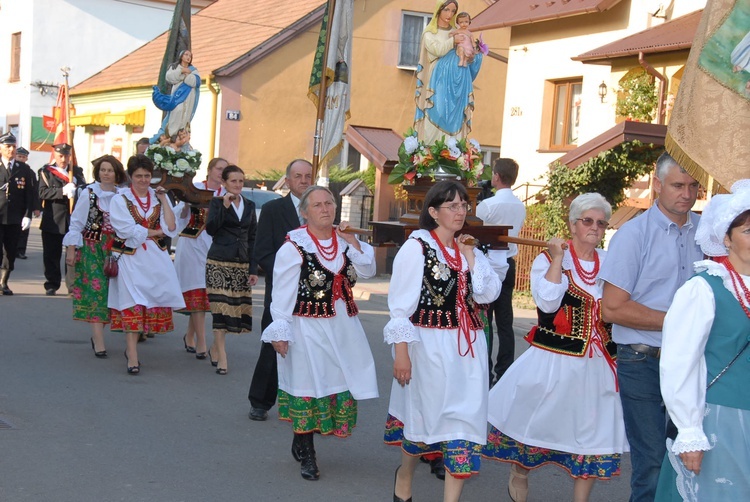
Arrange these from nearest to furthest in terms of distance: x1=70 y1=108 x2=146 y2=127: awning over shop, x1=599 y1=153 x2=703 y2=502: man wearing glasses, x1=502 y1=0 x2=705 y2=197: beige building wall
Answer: x1=599 y1=153 x2=703 y2=502: man wearing glasses < x1=502 y1=0 x2=705 y2=197: beige building wall < x1=70 y1=108 x2=146 y2=127: awning over shop

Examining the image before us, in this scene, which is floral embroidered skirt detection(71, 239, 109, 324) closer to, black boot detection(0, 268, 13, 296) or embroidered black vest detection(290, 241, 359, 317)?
embroidered black vest detection(290, 241, 359, 317)

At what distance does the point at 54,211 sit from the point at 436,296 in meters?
10.1

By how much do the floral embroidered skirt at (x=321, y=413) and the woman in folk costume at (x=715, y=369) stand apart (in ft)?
9.50

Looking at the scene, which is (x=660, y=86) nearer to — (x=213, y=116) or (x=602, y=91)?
(x=602, y=91)

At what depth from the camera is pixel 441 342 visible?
5.56 meters

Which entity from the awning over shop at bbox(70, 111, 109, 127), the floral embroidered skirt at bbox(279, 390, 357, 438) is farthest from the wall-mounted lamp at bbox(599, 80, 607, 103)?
the awning over shop at bbox(70, 111, 109, 127)

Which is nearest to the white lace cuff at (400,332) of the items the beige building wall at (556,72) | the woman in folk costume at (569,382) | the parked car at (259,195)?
the woman in folk costume at (569,382)

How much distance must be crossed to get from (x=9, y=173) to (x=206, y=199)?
5804 millimetres

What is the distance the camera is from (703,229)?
404cm

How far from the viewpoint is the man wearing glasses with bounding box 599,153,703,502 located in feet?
16.2

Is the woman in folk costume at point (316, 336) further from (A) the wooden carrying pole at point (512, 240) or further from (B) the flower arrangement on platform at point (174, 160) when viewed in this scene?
(B) the flower arrangement on platform at point (174, 160)

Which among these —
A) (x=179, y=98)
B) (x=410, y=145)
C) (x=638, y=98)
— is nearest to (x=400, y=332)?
(x=410, y=145)

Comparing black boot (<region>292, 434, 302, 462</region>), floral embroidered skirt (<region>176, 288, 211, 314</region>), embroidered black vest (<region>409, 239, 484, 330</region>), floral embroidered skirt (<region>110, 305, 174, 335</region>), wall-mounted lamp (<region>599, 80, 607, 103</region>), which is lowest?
black boot (<region>292, 434, 302, 462</region>)

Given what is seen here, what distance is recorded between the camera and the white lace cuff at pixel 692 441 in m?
3.74
